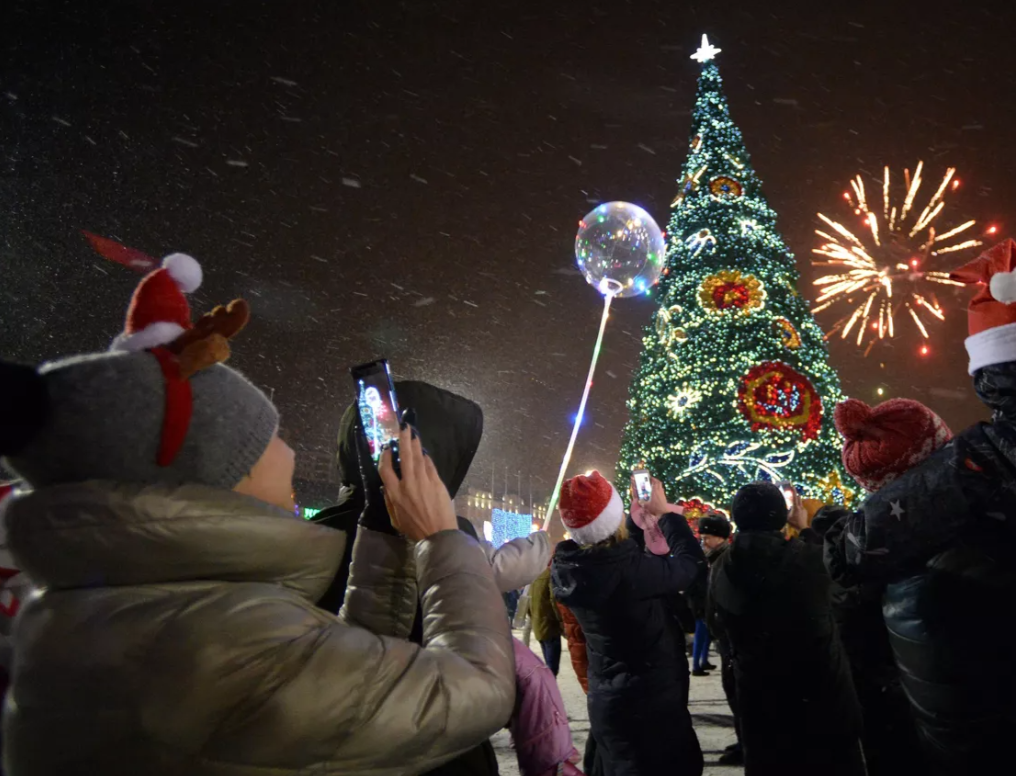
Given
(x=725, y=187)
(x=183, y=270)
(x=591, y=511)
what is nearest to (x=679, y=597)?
(x=591, y=511)

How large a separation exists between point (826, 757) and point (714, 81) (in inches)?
744

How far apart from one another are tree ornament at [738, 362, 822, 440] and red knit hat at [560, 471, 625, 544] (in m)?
14.1

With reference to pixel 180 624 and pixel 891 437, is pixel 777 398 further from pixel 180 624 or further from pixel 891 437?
pixel 180 624

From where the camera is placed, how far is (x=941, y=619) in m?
2.11

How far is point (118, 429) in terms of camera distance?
3.53 feet

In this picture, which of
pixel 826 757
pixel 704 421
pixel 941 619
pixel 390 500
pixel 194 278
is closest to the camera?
pixel 390 500

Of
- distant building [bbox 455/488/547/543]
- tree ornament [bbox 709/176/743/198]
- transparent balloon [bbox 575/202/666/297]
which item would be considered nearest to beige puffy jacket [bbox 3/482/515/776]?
transparent balloon [bbox 575/202/666/297]

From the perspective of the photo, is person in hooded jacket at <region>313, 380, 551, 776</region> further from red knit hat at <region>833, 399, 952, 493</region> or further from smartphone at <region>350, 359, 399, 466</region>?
red knit hat at <region>833, 399, 952, 493</region>

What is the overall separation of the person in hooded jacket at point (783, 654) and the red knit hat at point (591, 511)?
0.74m

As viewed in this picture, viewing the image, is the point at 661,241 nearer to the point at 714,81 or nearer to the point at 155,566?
the point at 155,566

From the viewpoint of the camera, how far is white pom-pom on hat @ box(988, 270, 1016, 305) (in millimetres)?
1912

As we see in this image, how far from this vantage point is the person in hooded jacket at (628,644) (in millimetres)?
3389

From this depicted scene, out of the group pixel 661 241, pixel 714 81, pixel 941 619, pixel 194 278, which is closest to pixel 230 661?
pixel 194 278

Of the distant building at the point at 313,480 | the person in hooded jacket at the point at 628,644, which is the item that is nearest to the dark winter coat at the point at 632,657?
the person in hooded jacket at the point at 628,644
